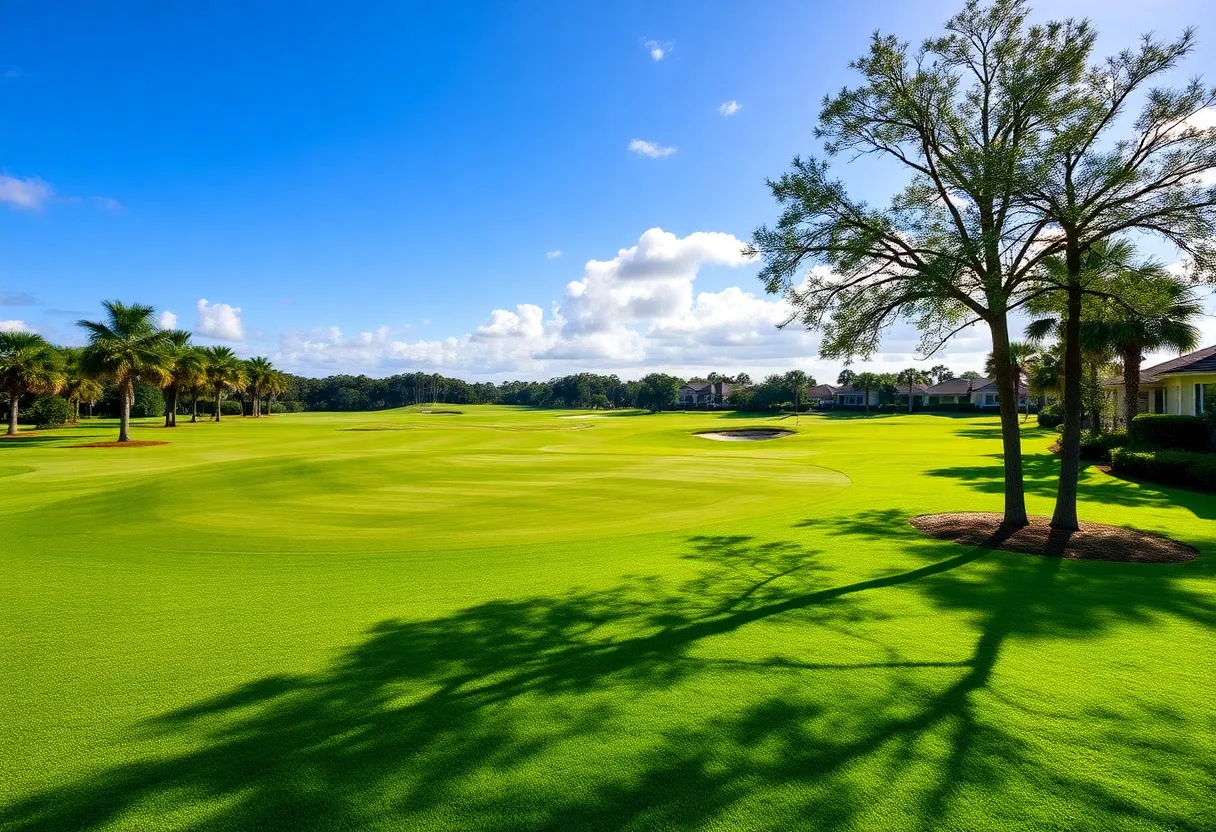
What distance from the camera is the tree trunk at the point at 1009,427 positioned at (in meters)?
12.3

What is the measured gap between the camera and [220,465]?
25922 mm

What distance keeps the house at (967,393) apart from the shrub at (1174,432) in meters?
91.7

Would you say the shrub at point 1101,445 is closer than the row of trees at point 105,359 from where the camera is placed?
Yes

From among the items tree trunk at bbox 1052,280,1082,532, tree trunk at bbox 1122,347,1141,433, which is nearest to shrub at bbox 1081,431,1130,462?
tree trunk at bbox 1122,347,1141,433

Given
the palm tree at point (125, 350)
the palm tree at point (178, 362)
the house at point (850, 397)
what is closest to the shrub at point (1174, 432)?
the palm tree at point (125, 350)

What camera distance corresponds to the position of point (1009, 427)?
41.6 ft

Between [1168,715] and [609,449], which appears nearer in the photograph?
[1168,715]

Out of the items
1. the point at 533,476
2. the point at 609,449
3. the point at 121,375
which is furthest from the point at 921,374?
the point at 121,375

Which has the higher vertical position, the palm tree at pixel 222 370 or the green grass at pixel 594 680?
the palm tree at pixel 222 370

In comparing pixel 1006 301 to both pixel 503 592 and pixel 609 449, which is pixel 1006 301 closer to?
pixel 503 592

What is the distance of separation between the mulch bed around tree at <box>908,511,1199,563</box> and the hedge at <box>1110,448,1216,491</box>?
9324 millimetres

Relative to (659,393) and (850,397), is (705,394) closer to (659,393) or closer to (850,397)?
(659,393)

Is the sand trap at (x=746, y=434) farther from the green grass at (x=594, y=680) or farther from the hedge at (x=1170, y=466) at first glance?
the green grass at (x=594, y=680)

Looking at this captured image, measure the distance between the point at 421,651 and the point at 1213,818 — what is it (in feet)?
22.2
